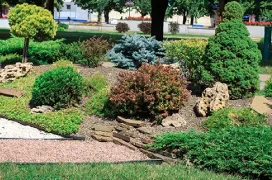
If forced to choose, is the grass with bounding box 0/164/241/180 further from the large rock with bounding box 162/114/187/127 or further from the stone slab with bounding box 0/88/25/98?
the stone slab with bounding box 0/88/25/98

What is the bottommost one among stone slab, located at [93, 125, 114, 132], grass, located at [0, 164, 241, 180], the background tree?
grass, located at [0, 164, 241, 180]

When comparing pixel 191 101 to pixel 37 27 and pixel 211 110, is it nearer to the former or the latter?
pixel 211 110

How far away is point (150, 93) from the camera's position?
330 inches

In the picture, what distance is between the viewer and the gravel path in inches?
273

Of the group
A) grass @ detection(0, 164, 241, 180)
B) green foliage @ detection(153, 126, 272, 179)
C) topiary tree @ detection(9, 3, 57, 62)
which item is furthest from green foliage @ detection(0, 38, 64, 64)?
grass @ detection(0, 164, 241, 180)

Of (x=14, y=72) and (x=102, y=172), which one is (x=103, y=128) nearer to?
(x=102, y=172)

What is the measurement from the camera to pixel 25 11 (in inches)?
482

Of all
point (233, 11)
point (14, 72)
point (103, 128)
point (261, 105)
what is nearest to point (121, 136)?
point (103, 128)

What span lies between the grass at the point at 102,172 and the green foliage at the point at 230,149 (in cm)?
15

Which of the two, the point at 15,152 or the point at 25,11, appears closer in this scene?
the point at 15,152

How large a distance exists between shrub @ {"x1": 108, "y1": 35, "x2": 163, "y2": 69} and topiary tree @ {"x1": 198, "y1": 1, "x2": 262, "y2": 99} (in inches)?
103

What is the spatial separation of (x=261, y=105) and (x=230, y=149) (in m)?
2.26

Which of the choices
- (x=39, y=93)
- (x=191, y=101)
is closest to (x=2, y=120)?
(x=39, y=93)

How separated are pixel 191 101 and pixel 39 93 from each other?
265 centimetres
